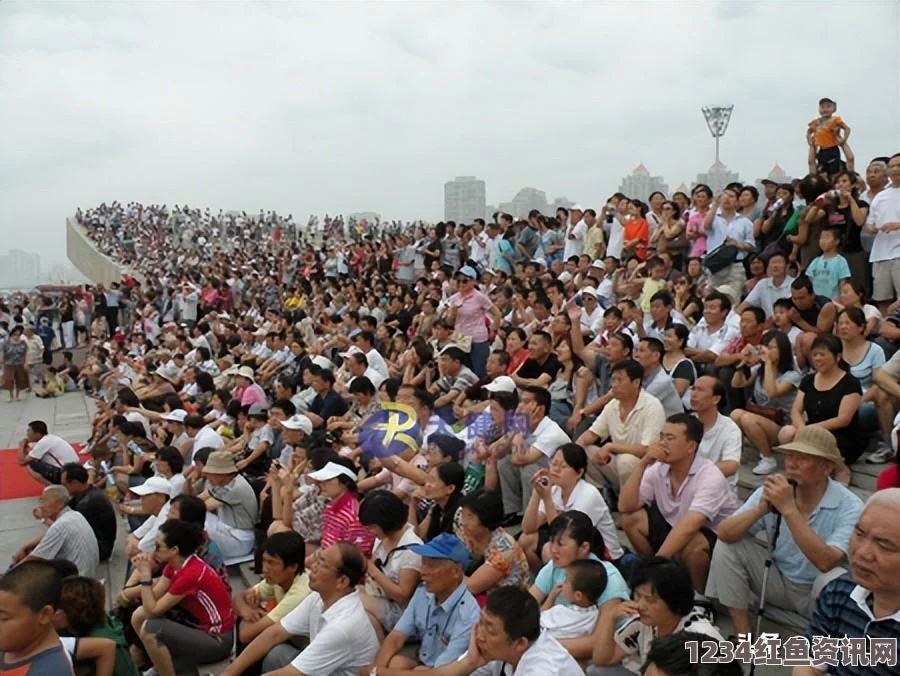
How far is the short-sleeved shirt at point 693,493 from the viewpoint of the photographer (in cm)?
418

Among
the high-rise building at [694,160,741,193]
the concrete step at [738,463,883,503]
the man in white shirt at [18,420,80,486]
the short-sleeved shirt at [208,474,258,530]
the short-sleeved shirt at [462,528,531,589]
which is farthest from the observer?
the high-rise building at [694,160,741,193]

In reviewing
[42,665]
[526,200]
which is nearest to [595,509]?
[42,665]

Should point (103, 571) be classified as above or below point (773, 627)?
below

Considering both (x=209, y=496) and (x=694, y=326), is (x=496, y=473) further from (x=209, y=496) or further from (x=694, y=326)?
(x=694, y=326)

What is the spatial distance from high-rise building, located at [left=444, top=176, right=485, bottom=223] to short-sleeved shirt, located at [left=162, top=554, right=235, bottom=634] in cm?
3577

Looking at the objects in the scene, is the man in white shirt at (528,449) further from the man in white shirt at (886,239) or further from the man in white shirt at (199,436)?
the man in white shirt at (886,239)

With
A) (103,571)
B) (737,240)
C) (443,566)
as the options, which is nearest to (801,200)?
(737,240)

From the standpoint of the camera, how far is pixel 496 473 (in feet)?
18.9

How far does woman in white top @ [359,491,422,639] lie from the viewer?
424cm

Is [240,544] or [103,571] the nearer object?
[240,544]

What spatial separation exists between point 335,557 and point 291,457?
283cm

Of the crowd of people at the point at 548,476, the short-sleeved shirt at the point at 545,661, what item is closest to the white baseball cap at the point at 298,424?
the crowd of people at the point at 548,476

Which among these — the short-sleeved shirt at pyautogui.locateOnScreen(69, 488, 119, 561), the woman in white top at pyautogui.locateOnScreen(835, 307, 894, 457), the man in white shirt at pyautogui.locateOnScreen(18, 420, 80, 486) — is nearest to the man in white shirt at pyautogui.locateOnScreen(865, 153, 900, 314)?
the woman in white top at pyautogui.locateOnScreen(835, 307, 894, 457)

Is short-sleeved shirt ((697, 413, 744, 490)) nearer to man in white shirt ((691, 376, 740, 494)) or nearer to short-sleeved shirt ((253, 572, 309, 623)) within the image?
man in white shirt ((691, 376, 740, 494))
